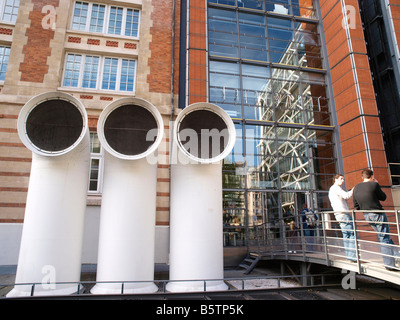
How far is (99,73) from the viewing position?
39.4ft

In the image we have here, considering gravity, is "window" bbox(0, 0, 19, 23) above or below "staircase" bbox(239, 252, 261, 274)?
above

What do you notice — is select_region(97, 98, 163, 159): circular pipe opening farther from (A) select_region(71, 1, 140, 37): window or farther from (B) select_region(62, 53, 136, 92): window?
(A) select_region(71, 1, 140, 37): window

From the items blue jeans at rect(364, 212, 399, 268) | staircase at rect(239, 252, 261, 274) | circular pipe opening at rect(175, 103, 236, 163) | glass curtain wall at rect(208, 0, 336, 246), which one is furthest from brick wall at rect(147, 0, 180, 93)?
blue jeans at rect(364, 212, 399, 268)

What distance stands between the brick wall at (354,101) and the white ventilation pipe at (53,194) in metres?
12.2

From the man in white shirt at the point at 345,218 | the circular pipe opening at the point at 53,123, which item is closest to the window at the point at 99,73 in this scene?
the circular pipe opening at the point at 53,123

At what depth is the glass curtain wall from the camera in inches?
512

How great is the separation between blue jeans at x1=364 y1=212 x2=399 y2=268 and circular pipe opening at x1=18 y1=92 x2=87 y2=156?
6255 mm

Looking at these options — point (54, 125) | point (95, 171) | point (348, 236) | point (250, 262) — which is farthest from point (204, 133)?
point (95, 171)

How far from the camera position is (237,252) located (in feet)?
34.7

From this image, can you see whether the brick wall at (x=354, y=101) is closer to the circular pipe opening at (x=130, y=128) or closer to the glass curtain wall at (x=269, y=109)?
the glass curtain wall at (x=269, y=109)

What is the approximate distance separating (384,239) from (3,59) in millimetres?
14382

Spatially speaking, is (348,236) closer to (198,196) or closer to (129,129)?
(198,196)

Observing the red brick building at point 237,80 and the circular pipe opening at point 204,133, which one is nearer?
the circular pipe opening at point 204,133

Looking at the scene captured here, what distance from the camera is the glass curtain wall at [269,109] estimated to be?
13.0 m
